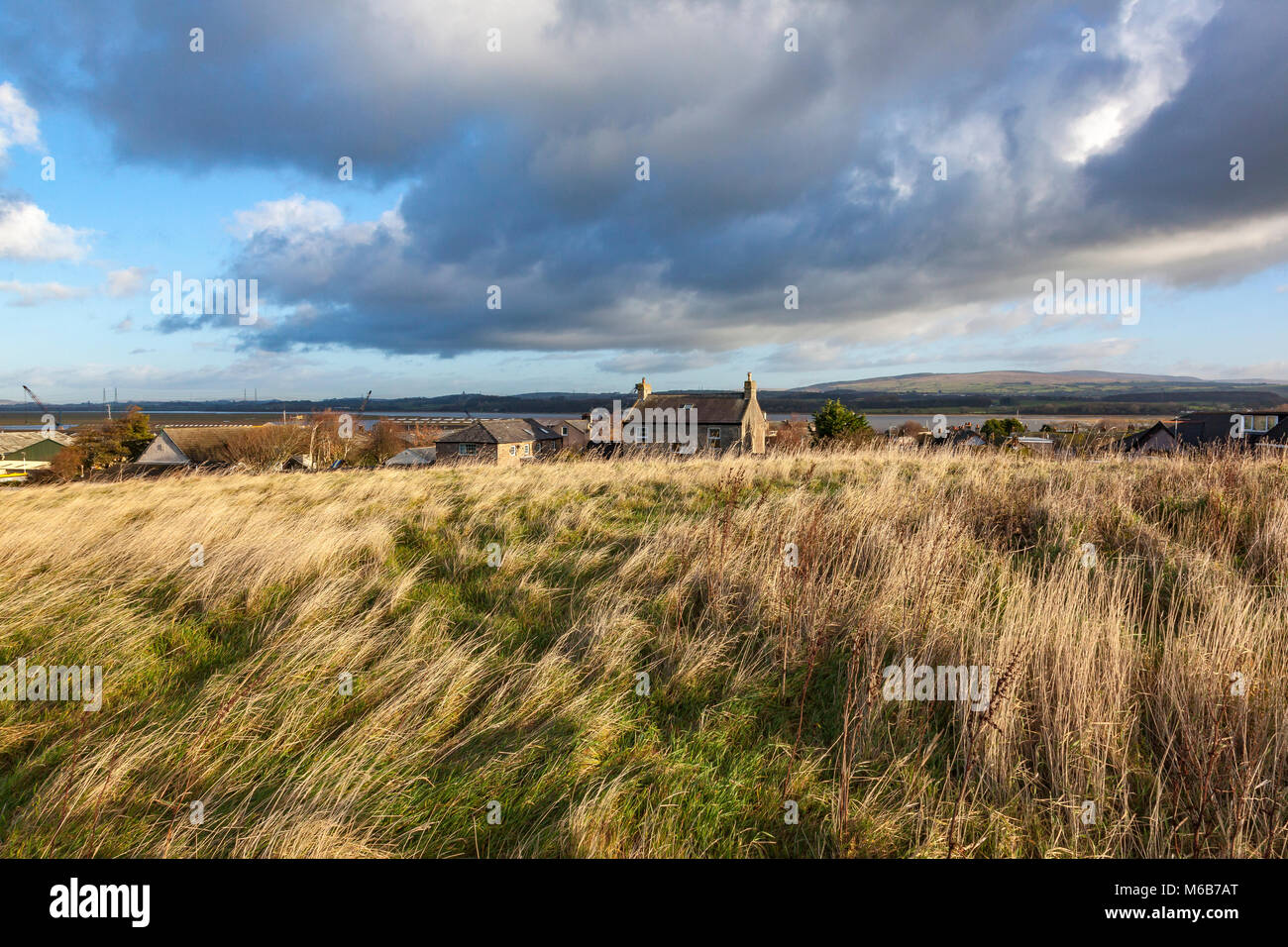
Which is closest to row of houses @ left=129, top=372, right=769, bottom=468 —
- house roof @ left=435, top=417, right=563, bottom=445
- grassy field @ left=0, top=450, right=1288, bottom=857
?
house roof @ left=435, top=417, right=563, bottom=445

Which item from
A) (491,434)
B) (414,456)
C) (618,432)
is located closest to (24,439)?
(414,456)

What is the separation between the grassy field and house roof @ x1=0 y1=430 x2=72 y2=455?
9273 cm

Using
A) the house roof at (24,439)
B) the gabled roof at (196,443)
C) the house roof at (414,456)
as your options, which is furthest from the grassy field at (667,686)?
the house roof at (24,439)

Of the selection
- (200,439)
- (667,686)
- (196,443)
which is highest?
(200,439)

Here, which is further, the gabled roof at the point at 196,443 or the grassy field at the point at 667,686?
the gabled roof at the point at 196,443

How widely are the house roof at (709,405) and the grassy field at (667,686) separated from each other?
164 feet

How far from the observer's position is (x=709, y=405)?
5828 centimetres

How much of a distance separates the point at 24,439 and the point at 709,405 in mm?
88985

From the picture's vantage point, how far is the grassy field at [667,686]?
8.71ft

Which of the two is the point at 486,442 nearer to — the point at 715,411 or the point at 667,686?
the point at 715,411

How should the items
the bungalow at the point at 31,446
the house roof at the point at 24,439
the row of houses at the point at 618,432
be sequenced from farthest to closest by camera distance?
the house roof at the point at 24,439 < the bungalow at the point at 31,446 < the row of houses at the point at 618,432

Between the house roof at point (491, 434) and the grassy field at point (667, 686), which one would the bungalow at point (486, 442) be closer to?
the house roof at point (491, 434)
